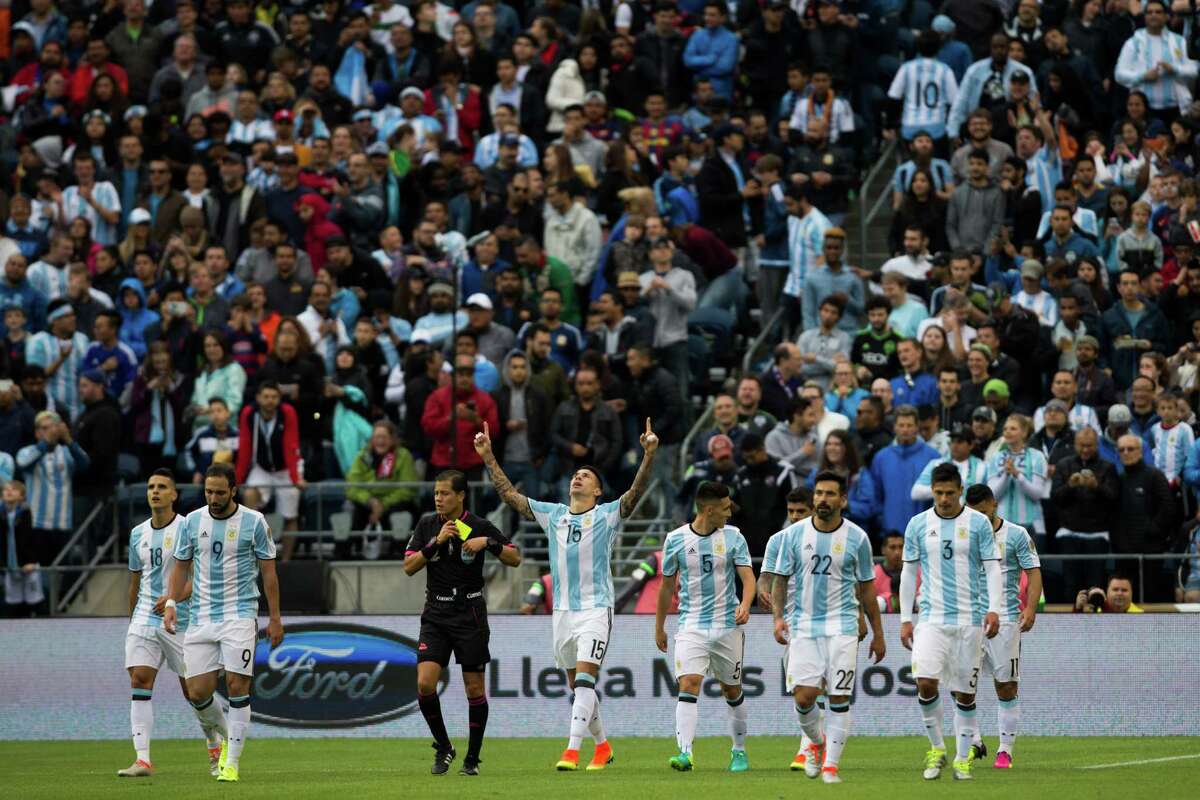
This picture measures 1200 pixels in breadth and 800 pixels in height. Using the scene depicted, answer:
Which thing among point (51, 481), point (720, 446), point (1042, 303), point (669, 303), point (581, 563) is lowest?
point (581, 563)

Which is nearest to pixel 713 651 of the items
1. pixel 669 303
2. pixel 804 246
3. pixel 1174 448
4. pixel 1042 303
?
pixel 1174 448

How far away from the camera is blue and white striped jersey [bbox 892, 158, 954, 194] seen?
87.5 feet

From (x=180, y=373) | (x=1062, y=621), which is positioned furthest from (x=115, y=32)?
(x=1062, y=621)

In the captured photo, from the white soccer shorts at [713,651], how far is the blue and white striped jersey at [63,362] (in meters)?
11.4

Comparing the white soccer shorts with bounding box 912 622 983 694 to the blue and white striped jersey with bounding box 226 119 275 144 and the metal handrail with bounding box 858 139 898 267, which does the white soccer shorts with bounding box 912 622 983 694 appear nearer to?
the metal handrail with bounding box 858 139 898 267

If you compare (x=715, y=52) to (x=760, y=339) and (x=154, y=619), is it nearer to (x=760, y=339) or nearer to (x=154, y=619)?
(x=760, y=339)

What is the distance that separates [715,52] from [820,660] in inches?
577

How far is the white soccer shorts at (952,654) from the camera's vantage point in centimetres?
1612

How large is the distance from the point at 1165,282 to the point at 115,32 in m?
16.1

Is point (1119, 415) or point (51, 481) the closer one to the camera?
point (1119, 415)

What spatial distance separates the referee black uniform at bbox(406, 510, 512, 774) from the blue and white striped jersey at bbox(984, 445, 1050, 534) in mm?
6799

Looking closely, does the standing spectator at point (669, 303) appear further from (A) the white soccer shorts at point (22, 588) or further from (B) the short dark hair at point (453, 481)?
(B) the short dark hair at point (453, 481)

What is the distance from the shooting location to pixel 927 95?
27875 millimetres

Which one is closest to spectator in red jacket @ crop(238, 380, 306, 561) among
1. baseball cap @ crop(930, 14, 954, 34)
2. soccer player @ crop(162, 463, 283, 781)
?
soccer player @ crop(162, 463, 283, 781)
